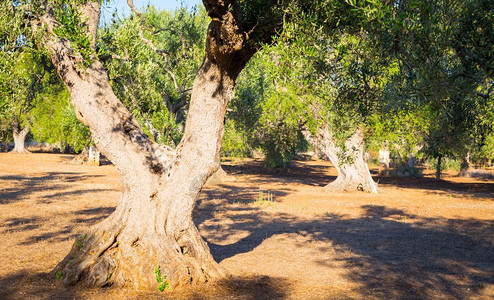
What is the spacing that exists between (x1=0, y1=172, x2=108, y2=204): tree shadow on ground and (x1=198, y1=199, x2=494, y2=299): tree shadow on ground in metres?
9.66

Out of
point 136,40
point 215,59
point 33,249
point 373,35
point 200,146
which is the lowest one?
point 33,249

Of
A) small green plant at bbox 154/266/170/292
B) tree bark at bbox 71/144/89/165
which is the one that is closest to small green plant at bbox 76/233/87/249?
small green plant at bbox 154/266/170/292

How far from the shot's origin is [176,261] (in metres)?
8.23

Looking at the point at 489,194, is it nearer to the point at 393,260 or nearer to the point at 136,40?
the point at 393,260

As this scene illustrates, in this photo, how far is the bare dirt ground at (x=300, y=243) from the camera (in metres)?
8.36

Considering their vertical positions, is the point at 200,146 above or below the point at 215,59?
below

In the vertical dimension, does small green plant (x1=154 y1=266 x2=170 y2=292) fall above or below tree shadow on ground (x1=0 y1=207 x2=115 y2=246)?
above

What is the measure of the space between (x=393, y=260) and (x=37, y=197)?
54.8 ft

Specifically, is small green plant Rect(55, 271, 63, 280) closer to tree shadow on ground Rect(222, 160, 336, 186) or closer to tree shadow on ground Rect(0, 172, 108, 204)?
tree shadow on ground Rect(0, 172, 108, 204)

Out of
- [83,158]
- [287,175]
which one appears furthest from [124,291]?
[83,158]

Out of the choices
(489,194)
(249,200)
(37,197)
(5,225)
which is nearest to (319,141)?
(249,200)

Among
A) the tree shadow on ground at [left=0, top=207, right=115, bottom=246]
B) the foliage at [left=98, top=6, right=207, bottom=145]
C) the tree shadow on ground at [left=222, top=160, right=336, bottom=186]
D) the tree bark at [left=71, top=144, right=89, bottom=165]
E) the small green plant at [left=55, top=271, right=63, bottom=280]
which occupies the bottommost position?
the tree shadow on ground at [left=0, top=207, right=115, bottom=246]

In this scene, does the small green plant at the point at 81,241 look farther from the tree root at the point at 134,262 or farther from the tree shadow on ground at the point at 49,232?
the tree shadow on ground at the point at 49,232

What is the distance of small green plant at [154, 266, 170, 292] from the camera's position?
7.91 metres
